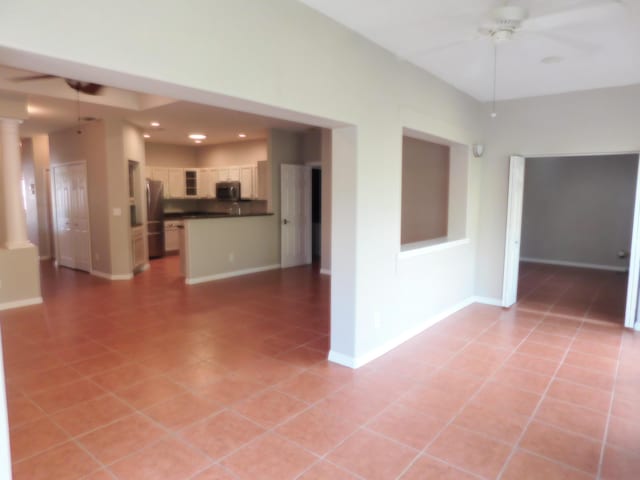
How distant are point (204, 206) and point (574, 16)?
9140 mm

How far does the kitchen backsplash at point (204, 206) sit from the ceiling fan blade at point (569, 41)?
699 cm

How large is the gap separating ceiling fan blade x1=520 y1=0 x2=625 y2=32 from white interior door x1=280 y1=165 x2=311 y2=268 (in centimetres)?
554

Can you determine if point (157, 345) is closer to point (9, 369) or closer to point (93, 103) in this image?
point (9, 369)

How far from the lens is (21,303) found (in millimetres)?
5305

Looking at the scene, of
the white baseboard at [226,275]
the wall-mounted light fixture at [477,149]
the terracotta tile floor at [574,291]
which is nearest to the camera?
Result: the wall-mounted light fixture at [477,149]

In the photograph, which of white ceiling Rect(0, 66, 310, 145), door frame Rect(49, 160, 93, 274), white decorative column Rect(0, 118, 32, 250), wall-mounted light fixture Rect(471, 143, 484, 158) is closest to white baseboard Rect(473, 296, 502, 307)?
wall-mounted light fixture Rect(471, 143, 484, 158)

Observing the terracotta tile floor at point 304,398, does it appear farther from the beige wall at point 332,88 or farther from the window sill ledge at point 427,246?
the window sill ledge at point 427,246

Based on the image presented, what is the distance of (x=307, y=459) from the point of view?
2.30 metres

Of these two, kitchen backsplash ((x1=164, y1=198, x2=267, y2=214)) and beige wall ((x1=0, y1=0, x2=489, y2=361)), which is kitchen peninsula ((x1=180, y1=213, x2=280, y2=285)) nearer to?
kitchen backsplash ((x1=164, y1=198, x2=267, y2=214))

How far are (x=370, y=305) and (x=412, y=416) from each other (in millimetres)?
1063

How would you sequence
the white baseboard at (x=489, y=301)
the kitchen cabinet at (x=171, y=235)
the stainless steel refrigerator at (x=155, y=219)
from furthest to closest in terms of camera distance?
the kitchen cabinet at (x=171, y=235), the stainless steel refrigerator at (x=155, y=219), the white baseboard at (x=489, y=301)

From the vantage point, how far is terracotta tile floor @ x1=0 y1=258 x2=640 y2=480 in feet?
7.48

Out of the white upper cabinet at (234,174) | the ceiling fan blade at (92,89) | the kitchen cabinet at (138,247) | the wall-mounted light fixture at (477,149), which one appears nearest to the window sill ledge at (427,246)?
the wall-mounted light fixture at (477,149)

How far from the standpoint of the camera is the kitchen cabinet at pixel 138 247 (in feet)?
24.0
